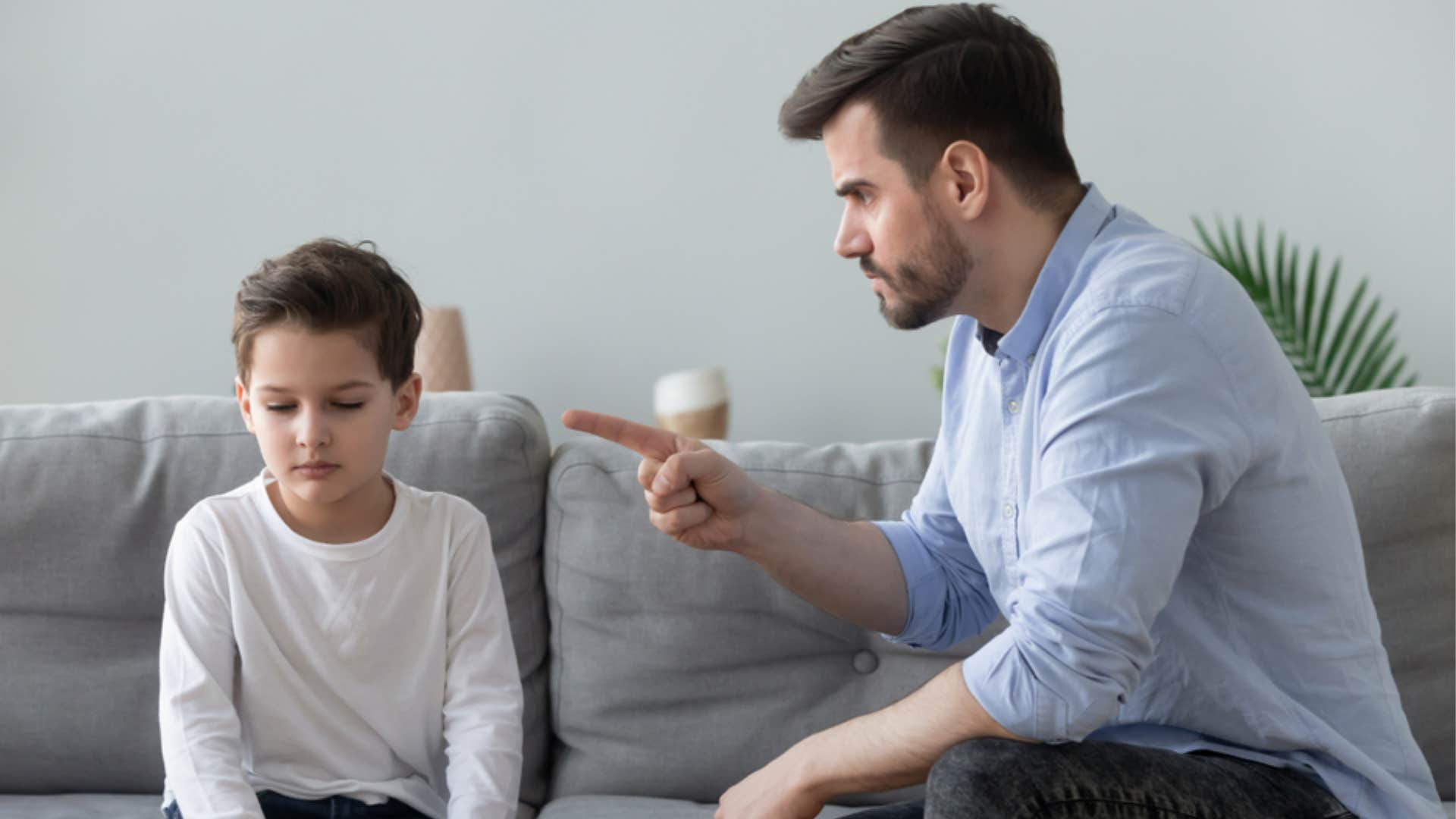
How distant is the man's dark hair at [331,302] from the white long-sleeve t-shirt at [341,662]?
7.3 inches

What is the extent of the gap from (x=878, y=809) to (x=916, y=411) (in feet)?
5.18

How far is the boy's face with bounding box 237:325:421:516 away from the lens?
4.60 feet

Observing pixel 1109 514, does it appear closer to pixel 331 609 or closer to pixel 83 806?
pixel 331 609

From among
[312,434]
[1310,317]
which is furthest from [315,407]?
[1310,317]

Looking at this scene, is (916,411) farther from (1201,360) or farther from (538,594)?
(1201,360)

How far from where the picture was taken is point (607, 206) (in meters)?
2.82

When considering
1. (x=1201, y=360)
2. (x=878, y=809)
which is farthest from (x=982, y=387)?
(x=878, y=809)

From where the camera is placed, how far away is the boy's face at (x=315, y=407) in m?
1.40

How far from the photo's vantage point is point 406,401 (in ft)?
5.05

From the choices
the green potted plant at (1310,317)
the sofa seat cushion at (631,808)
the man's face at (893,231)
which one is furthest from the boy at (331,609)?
the green potted plant at (1310,317)

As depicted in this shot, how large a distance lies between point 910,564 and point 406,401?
0.62 m

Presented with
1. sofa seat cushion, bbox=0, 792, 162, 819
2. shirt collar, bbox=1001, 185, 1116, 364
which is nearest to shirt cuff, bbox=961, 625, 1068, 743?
shirt collar, bbox=1001, 185, 1116, 364

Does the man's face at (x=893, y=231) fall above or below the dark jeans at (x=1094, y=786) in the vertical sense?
above

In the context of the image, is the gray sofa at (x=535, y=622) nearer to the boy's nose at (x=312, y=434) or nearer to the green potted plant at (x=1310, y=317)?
the boy's nose at (x=312, y=434)
